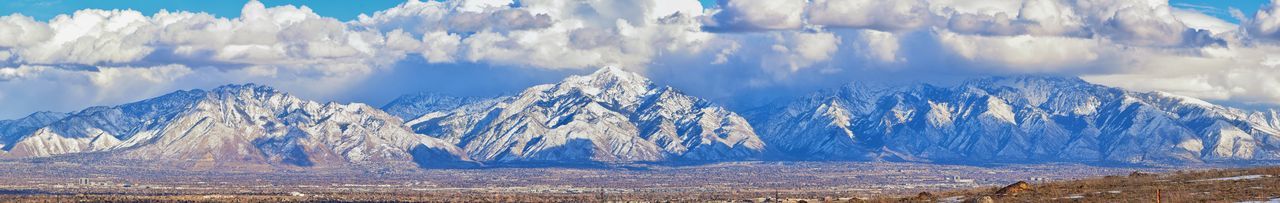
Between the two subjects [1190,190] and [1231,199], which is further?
[1190,190]

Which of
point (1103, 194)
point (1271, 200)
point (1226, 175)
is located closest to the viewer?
point (1271, 200)

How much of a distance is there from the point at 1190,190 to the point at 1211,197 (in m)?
5.71

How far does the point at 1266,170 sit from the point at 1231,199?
17556mm

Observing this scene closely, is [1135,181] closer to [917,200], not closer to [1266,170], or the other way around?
[1266,170]

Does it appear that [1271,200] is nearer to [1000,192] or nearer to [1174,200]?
[1174,200]

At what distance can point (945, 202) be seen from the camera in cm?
6662

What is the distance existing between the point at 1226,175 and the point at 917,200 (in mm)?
16356

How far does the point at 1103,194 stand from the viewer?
65375mm

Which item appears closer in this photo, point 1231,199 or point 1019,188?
point 1231,199

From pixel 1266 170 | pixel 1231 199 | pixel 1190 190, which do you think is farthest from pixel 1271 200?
pixel 1266 170

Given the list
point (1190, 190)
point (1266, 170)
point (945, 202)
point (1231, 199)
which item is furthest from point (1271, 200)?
point (1266, 170)

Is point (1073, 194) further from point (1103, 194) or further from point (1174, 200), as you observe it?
point (1174, 200)

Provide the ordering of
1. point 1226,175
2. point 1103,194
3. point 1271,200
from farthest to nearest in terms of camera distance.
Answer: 1. point 1226,175
2. point 1103,194
3. point 1271,200

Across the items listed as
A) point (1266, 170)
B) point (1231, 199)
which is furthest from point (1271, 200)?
point (1266, 170)
